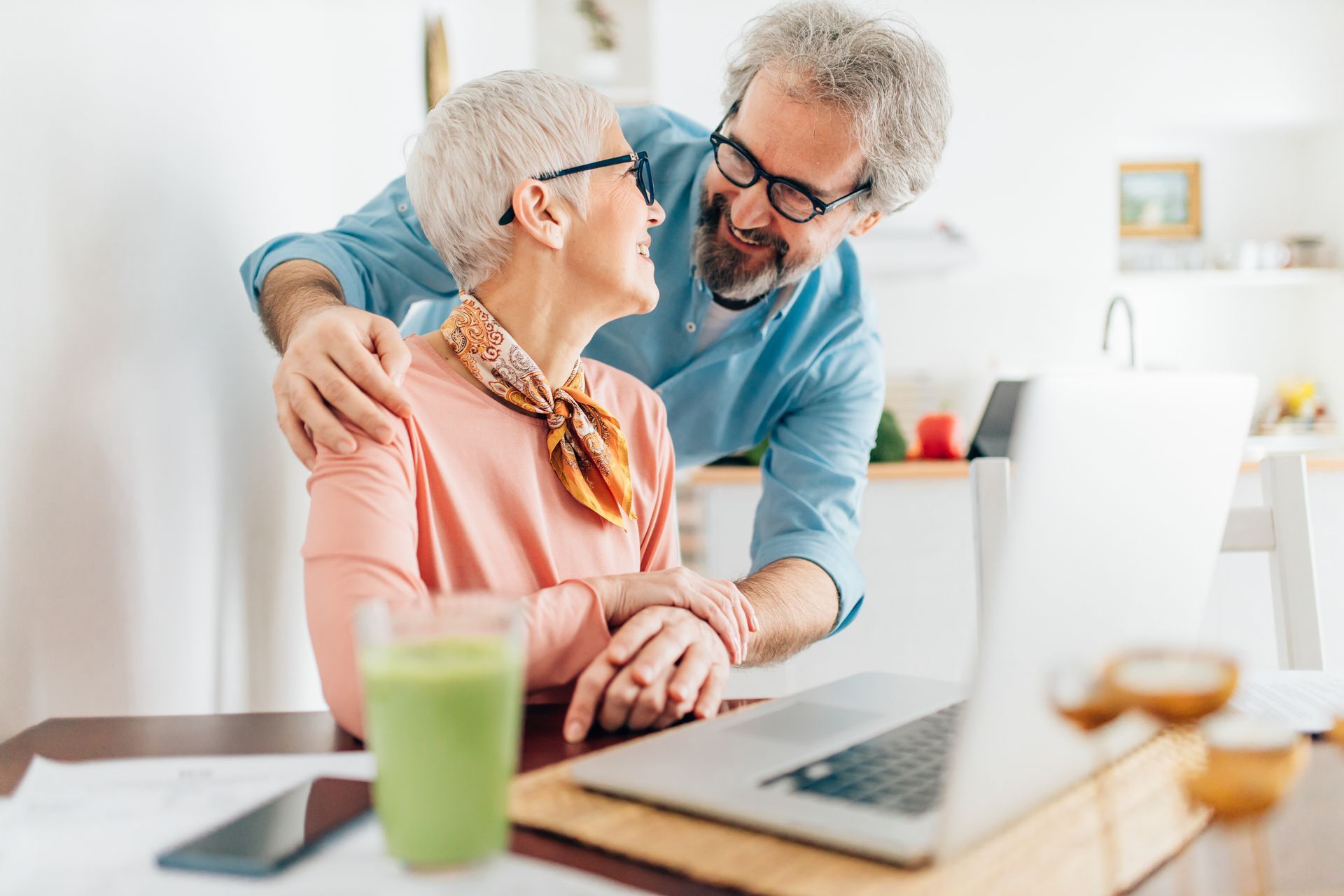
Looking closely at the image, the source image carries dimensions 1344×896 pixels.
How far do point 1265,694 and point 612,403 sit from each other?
0.76 metres

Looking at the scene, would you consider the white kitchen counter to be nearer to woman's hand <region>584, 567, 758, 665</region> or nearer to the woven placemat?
woman's hand <region>584, 567, 758, 665</region>

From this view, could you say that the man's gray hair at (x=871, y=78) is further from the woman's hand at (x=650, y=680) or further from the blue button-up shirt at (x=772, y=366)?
the woman's hand at (x=650, y=680)

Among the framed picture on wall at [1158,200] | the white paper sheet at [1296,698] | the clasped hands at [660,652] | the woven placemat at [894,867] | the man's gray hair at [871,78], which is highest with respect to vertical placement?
the framed picture on wall at [1158,200]

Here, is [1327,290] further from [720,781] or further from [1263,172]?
[720,781]

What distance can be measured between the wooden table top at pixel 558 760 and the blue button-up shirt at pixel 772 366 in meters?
0.78

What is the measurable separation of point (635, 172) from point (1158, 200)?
4.61 m

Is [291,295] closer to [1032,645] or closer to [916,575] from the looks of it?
[1032,645]

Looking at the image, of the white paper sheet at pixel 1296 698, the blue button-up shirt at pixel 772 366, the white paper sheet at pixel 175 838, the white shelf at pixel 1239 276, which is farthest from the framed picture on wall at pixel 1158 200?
the white paper sheet at pixel 175 838

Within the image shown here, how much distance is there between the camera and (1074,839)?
0.59 m

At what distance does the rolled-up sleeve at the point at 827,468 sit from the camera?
5.15ft

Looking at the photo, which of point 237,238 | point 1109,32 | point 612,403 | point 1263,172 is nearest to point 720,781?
point 612,403

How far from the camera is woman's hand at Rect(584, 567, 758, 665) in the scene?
38.5 inches

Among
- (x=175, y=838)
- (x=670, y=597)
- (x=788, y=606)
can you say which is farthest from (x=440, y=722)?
(x=788, y=606)

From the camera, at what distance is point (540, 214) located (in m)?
1.18
